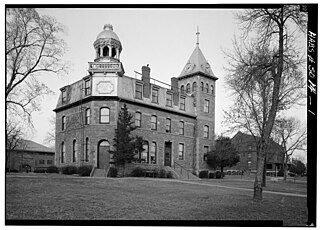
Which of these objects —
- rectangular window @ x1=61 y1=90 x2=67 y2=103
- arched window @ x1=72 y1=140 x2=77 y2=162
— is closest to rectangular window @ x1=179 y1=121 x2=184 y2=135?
arched window @ x1=72 y1=140 x2=77 y2=162

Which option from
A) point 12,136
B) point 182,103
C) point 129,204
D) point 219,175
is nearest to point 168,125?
point 182,103

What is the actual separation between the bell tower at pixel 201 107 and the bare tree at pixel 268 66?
6.94ft

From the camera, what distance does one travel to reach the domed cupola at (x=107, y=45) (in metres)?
9.23

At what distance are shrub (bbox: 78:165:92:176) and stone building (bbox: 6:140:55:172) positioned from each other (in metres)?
1.08

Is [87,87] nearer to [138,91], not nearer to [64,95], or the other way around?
[64,95]

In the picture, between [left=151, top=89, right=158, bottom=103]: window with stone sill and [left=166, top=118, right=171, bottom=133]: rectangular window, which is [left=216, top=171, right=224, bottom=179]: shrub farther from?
[left=151, top=89, right=158, bottom=103]: window with stone sill

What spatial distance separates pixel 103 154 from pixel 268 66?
7.64 m

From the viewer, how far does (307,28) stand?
814 cm

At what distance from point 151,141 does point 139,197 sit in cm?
772

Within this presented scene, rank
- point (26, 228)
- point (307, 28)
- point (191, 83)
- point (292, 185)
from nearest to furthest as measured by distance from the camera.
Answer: point (26, 228)
point (307, 28)
point (292, 185)
point (191, 83)

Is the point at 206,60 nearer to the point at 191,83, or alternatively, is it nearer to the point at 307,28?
the point at 307,28

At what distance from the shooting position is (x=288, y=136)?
9.67 metres

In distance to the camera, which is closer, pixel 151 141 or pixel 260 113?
pixel 260 113

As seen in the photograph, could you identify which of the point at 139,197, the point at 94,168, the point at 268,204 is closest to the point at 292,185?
the point at 268,204
